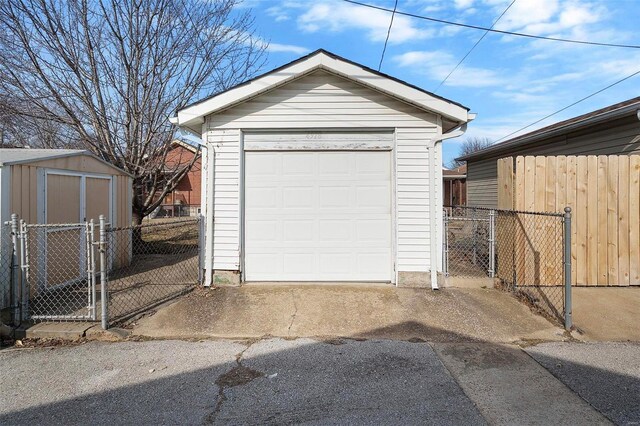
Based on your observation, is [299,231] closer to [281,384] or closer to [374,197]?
[374,197]

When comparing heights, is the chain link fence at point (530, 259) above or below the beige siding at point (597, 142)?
below

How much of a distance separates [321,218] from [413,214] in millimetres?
1454

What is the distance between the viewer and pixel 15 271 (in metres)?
5.12

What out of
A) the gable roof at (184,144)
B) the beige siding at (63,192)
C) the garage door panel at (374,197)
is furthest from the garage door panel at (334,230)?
the gable roof at (184,144)

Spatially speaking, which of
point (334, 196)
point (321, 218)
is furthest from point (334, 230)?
point (334, 196)

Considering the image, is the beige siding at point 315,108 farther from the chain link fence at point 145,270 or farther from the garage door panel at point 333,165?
the chain link fence at point 145,270

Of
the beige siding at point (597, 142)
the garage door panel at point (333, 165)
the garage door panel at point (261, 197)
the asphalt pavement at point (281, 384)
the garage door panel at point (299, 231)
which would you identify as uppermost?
the beige siding at point (597, 142)

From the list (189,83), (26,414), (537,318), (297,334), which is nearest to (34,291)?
(26,414)

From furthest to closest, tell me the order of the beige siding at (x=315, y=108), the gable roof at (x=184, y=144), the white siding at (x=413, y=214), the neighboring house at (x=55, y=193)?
the gable roof at (x=184, y=144)
the beige siding at (x=315, y=108)
the white siding at (x=413, y=214)
the neighboring house at (x=55, y=193)

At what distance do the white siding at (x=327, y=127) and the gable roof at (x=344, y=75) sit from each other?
20 cm

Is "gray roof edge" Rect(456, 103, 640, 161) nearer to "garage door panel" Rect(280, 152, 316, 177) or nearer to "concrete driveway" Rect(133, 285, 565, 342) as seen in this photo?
"concrete driveway" Rect(133, 285, 565, 342)

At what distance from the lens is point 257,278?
671 cm

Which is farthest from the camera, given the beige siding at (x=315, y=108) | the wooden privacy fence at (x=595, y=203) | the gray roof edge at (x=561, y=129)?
the gray roof edge at (x=561, y=129)

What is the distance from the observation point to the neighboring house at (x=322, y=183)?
655cm
